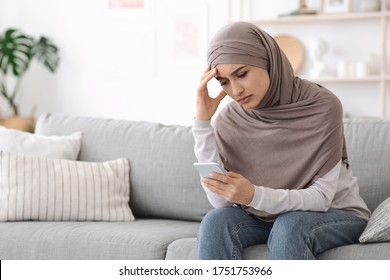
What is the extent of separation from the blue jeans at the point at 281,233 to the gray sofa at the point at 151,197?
50 mm

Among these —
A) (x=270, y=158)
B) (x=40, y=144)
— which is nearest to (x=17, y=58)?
(x=40, y=144)

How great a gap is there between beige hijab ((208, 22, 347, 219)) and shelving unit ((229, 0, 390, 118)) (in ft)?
9.20

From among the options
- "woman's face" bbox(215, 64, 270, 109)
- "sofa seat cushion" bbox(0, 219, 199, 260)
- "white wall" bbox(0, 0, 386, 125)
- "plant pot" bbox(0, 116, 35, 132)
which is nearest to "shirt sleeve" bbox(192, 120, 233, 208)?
"woman's face" bbox(215, 64, 270, 109)

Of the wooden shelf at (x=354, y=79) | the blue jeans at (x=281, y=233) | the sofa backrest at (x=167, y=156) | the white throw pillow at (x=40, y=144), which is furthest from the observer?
the wooden shelf at (x=354, y=79)

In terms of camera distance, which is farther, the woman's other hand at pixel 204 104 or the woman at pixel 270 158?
the woman's other hand at pixel 204 104

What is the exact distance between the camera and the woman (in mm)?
2168

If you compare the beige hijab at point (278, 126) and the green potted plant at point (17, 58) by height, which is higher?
the beige hijab at point (278, 126)

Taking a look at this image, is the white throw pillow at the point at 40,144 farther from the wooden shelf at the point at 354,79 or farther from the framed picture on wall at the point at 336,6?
the framed picture on wall at the point at 336,6

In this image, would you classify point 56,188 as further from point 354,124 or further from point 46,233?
point 354,124

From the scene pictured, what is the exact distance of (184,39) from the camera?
5.68 metres

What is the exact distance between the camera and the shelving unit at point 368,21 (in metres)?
5.04

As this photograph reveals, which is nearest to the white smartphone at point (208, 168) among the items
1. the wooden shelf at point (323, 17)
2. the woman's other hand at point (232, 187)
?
the woman's other hand at point (232, 187)

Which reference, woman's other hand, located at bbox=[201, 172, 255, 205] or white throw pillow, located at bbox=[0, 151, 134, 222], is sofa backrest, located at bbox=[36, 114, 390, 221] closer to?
white throw pillow, located at bbox=[0, 151, 134, 222]
